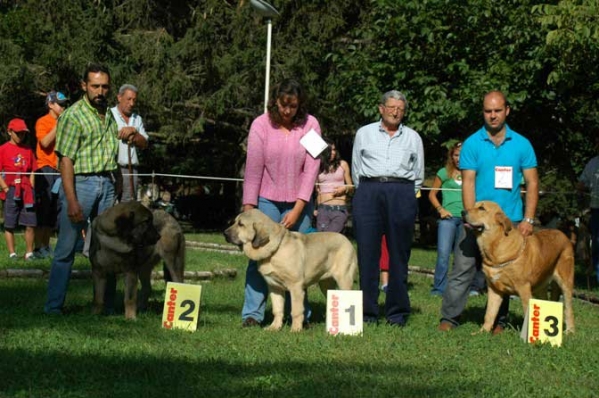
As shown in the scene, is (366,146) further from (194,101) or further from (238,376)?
(194,101)

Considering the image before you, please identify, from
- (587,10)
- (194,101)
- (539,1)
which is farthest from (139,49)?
(587,10)

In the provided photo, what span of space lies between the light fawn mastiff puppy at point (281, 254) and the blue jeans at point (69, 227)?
1.24 m

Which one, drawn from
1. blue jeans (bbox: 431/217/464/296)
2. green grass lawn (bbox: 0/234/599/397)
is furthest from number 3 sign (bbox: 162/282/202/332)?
blue jeans (bbox: 431/217/464/296)

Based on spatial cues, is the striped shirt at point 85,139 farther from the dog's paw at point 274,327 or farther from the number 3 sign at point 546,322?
the number 3 sign at point 546,322

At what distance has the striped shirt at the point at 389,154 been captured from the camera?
8305mm

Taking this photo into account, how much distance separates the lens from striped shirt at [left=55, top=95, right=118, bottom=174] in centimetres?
796

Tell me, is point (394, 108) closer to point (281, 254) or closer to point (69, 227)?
point (281, 254)

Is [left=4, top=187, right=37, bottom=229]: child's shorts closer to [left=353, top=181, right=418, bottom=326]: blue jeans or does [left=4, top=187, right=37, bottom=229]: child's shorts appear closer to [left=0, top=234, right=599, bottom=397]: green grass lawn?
[left=0, top=234, right=599, bottom=397]: green grass lawn

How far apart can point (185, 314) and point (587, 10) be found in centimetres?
815

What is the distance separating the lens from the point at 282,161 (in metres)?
8.08

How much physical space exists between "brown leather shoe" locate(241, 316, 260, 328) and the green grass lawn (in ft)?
0.28

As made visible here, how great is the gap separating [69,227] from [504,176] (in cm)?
390

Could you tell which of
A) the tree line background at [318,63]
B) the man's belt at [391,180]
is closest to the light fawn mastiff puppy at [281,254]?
the man's belt at [391,180]

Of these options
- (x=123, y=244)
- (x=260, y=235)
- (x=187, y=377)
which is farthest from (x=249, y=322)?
(x=187, y=377)
